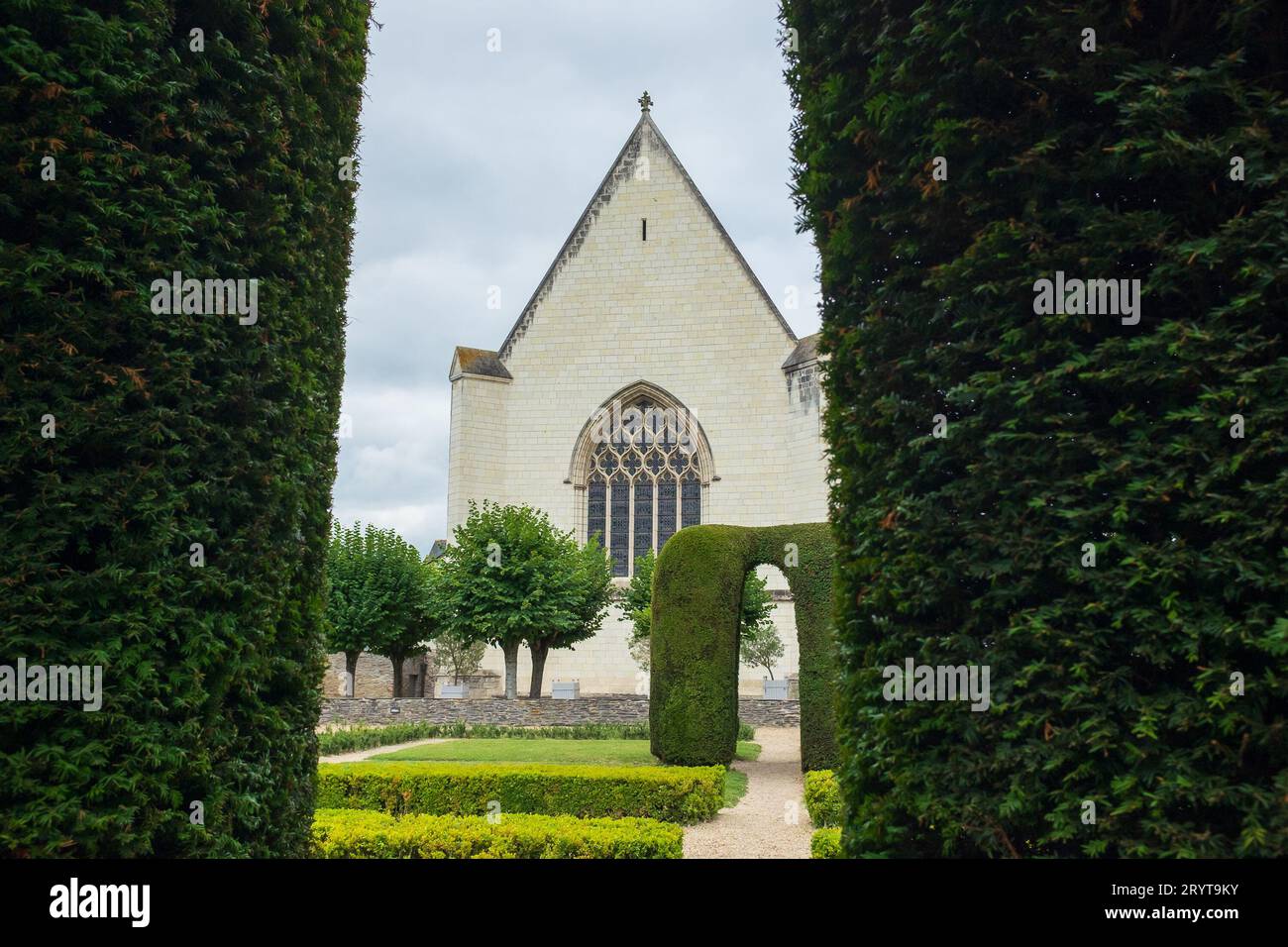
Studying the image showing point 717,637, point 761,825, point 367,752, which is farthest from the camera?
point 367,752

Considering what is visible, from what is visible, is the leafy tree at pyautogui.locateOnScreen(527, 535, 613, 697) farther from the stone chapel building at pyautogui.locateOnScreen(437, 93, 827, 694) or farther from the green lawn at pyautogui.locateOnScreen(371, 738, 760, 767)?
the green lawn at pyautogui.locateOnScreen(371, 738, 760, 767)

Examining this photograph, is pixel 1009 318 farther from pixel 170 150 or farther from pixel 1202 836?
pixel 170 150

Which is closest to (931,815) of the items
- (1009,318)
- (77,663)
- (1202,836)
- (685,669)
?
(1202,836)

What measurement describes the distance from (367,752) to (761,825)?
10.5 metres

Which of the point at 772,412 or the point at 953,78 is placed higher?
the point at 772,412

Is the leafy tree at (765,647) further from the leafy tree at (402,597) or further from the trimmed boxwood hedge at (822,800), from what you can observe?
the trimmed boxwood hedge at (822,800)

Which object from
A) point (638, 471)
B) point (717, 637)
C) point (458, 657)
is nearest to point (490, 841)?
point (717, 637)

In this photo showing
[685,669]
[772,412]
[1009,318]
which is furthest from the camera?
[772,412]

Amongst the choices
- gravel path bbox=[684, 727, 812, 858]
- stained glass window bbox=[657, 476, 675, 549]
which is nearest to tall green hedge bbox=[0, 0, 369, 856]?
gravel path bbox=[684, 727, 812, 858]

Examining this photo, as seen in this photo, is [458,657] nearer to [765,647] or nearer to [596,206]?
[765,647]

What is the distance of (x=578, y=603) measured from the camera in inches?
952

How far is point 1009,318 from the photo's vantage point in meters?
3.56

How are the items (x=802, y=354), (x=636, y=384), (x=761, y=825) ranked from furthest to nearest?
(x=636, y=384)
(x=802, y=354)
(x=761, y=825)
